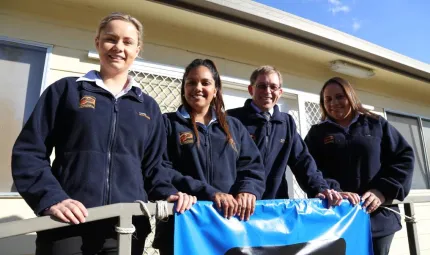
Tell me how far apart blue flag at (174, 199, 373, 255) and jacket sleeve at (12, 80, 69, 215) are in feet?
1.75

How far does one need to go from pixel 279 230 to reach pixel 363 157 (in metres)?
0.89

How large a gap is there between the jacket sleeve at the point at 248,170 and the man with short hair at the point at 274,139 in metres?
0.25

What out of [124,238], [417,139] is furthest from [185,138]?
[417,139]

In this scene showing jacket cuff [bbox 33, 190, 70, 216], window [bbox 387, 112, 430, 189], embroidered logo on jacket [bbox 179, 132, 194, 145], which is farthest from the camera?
window [bbox 387, 112, 430, 189]

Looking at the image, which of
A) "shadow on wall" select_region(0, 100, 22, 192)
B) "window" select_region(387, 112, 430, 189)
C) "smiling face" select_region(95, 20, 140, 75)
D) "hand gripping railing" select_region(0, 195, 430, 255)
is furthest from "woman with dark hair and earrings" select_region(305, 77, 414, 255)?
"window" select_region(387, 112, 430, 189)

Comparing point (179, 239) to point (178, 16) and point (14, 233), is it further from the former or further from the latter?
point (178, 16)

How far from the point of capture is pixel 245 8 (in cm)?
311

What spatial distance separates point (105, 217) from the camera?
113cm

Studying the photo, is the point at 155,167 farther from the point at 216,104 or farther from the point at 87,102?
the point at 216,104

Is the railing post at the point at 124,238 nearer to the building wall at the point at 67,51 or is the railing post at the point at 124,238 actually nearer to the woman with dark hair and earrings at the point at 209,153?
the woman with dark hair and earrings at the point at 209,153

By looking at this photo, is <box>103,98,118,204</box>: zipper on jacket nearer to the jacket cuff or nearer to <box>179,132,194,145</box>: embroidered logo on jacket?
the jacket cuff

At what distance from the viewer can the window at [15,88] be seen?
247 cm

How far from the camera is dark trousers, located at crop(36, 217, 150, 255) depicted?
1182 millimetres

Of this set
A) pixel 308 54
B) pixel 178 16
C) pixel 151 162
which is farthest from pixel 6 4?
pixel 308 54
